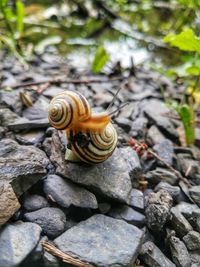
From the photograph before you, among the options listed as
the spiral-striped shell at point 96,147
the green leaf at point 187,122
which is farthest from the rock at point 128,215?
the green leaf at point 187,122

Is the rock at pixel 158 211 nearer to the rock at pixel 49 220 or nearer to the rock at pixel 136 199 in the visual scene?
the rock at pixel 136 199

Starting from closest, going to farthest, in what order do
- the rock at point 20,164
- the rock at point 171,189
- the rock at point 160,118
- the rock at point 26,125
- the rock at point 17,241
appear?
the rock at point 17,241
the rock at point 20,164
the rock at point 171,189
the rock at point 26,125
the rock at point 160,118

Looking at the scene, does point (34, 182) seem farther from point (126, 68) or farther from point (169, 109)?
point (126, 68)

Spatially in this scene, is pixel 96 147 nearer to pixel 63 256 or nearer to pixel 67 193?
pixel 67 193

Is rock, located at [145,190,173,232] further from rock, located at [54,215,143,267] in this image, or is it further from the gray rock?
the gray rock

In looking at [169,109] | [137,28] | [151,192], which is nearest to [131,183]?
[151,192]
